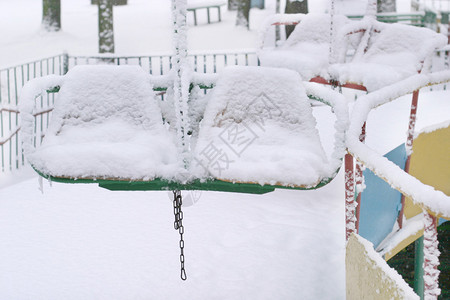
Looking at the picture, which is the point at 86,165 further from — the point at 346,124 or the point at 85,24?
the point at 85,24

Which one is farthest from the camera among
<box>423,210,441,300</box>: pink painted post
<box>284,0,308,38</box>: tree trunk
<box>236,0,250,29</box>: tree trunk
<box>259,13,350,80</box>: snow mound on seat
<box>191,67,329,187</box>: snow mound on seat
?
<box>236,0,250,29</box>: tree trunk

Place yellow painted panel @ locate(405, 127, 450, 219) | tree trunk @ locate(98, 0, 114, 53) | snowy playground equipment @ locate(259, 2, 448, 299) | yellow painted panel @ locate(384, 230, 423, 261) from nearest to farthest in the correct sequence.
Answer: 1. yellow painted panel @ locate(384, 230, 423, 261)
2. yellow painted panel @ locate(405, 127, 450, 219)
3. snowy playground equipment @ locate(259, 2, 448, 299)
4. tree trunk @ locate(98, 0, 114, 53)

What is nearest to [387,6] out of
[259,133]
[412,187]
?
[259,133]

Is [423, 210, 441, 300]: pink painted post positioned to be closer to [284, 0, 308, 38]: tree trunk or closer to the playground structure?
the playground structure

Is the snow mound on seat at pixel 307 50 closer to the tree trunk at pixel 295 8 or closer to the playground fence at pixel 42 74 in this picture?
the playground fence at pixel 42 74

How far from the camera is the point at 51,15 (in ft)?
53.2

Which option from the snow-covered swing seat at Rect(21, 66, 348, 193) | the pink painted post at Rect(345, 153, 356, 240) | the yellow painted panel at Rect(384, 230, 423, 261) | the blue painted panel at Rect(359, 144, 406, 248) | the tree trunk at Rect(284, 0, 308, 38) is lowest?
the yellow painted panel at Rect(384, 230, 423, 261)

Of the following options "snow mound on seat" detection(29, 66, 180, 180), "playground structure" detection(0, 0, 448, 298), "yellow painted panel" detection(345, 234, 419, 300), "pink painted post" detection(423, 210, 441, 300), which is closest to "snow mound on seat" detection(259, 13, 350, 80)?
"playground structure" detection(0, 0, 448, 298)

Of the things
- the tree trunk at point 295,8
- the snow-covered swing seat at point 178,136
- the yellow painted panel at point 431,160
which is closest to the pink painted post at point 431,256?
the snow-covered swing seat at point 178,136

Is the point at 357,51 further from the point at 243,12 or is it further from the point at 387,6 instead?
the point at 243,12

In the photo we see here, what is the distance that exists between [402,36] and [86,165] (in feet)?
14.2

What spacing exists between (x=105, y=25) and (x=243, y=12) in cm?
539

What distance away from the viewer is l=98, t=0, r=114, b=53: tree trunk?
1199 cm

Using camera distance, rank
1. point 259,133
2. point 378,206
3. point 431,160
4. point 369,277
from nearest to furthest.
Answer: point 369,277
point 259,133
point 378,206
point 431,160
